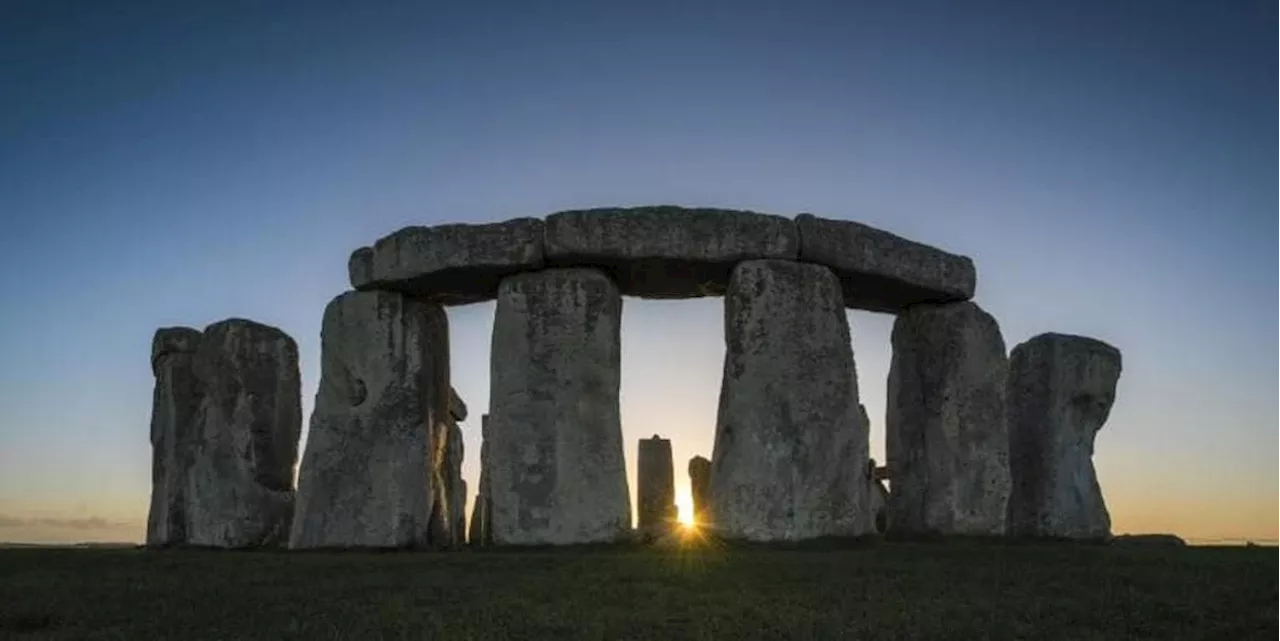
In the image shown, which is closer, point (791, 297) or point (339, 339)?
point (791, 297)

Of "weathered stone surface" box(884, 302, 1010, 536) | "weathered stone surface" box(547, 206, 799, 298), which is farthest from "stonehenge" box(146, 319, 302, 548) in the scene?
"weathered stone surface" box(884, 302, 1010, 536)

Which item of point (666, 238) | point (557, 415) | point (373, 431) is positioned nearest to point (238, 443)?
point (373, 431)

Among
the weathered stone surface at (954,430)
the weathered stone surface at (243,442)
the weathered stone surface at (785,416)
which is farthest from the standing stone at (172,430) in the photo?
the weathered stone surface at (954,430)

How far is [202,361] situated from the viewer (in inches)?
776

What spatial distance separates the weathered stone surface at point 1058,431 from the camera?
21250mm

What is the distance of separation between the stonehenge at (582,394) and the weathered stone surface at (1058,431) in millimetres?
2636

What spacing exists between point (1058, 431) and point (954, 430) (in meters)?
3.37

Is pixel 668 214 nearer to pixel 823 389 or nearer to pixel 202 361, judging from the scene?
pixel 823 389

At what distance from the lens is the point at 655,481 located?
85.0ft

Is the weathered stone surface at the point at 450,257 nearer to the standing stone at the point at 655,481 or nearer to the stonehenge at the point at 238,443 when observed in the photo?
the stonehenge at the point at 238,443

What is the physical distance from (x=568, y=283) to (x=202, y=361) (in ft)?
21.3

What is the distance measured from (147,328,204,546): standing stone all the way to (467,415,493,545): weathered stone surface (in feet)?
14.3

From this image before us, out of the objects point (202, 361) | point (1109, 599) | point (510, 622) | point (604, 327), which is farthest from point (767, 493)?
point (202, 361)

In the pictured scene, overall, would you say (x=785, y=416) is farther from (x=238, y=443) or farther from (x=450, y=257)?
(x=238, y=443)
